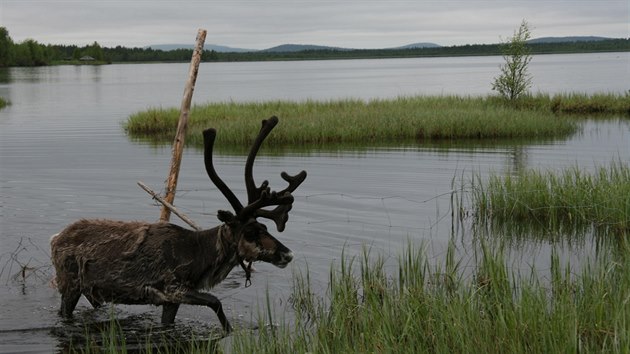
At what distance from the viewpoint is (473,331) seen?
6840 millimetres

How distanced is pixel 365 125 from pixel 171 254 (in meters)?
Answer: 21.0

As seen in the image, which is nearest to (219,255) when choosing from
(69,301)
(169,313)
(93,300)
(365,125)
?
(169,313)

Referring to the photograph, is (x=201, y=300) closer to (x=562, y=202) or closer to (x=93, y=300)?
(x=93, y=300)

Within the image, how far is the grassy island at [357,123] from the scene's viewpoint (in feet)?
93.9

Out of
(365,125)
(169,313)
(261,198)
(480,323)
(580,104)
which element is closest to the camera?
(480,323)

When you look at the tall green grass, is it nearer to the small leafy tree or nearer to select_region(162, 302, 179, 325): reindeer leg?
the small leafy tree

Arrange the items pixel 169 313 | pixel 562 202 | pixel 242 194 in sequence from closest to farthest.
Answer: pixel 169 313, pixel 562 202, pixel 242 194

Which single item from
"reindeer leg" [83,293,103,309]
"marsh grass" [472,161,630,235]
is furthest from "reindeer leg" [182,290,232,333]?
"marsh grass" [472,161,630,235]

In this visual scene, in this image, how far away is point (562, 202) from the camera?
581 inches

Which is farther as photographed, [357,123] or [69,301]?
[357,123]

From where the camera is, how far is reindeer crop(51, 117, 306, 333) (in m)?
8.64

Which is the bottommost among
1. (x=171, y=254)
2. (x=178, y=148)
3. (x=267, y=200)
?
(x=171, y=254)

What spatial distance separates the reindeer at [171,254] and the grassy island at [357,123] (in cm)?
A: 1893

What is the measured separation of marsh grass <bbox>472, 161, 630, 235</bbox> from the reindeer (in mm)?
6787
